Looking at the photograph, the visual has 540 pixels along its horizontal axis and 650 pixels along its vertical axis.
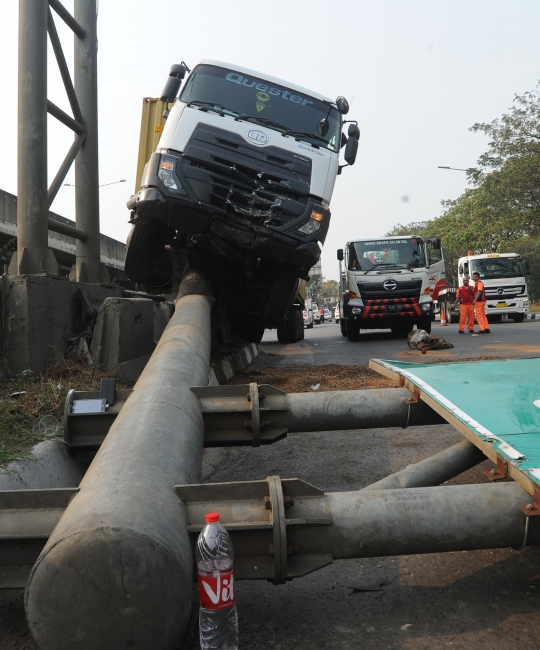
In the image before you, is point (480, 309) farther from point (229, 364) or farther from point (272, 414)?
point (272, 414)

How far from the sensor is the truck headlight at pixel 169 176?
6.77 metres

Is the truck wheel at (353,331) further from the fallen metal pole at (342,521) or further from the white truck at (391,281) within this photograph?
the fallen metal pole at (342,521)

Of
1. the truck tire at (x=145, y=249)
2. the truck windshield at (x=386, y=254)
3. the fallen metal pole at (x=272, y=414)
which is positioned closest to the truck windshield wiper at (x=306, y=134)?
the truck tire at (x=145, y=249)

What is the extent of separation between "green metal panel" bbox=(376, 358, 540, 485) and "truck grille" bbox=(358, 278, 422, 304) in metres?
11.9

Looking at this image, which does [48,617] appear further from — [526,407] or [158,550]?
[526,407]

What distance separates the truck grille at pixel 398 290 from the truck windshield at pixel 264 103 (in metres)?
8.82

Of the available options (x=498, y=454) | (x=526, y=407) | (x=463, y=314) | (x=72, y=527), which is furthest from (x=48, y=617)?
(x=463, y=314)

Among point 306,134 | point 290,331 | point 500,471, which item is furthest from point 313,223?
point 290,331

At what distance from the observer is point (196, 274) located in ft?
25.1

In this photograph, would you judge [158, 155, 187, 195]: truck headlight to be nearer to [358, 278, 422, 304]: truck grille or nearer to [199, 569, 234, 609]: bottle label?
[199, 569, 234, 609]: bottle label

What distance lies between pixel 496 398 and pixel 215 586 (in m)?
2.00

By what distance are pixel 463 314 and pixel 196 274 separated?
12.7 m

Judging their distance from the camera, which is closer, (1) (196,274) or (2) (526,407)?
(2) (526,407)

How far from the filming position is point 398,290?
54.8ft
